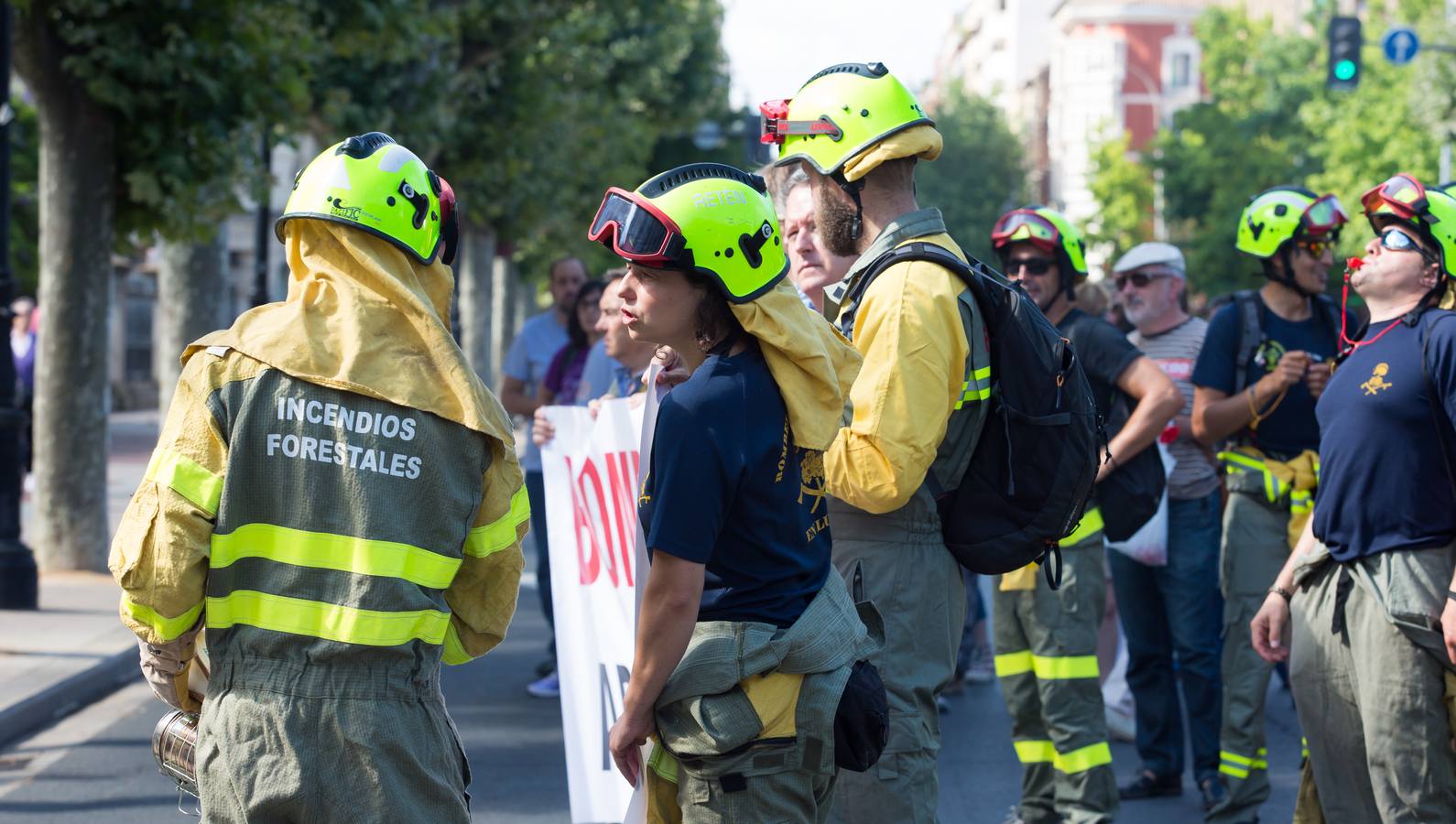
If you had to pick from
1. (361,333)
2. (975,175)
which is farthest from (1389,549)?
(975,175)

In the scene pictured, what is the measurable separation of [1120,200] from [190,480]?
57.5 m

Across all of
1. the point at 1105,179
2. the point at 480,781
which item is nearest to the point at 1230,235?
the point at 1105,179

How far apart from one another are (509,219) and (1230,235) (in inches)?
1032

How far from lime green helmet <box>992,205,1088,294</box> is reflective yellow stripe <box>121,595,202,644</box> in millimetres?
3817

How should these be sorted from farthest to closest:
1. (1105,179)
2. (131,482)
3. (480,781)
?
(1105,179) < (131,482) < (480,781)

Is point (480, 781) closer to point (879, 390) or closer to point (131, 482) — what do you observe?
point (879, 390)

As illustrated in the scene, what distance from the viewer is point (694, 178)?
3223 millimetres

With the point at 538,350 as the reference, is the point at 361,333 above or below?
below

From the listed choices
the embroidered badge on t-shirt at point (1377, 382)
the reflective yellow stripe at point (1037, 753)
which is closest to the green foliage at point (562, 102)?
the reflective yellow stripe at point (1037, 753)

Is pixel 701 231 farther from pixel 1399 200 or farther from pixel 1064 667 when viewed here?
pixel 1064 667

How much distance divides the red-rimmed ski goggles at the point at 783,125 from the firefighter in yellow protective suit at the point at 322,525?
44.5 inches

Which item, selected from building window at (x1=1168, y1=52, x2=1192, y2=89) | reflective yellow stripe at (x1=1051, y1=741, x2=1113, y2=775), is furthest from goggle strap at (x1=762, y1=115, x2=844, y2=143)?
building window at (x1=1168, y1=52, x2=1192, y2=89)

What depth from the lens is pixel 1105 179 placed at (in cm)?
5834

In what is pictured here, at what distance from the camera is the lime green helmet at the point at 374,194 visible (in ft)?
9.97
